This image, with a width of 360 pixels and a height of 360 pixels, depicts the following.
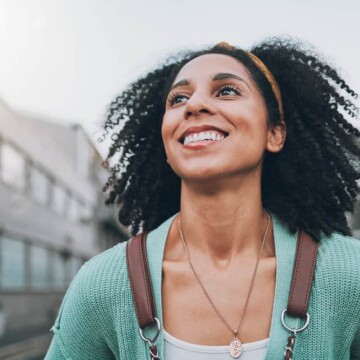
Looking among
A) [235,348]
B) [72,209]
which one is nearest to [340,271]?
[235,348]

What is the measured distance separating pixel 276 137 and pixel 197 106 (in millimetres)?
443

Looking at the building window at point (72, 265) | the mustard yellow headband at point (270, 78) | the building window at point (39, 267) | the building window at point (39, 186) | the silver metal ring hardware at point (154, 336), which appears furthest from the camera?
the building window at point (72, 265)

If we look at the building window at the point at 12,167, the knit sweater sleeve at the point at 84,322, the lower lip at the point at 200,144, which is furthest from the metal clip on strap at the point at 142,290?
the building window at the point at 12,167

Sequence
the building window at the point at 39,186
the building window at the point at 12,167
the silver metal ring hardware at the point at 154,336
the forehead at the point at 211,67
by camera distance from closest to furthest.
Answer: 1. the silver metal ring hardware at the point at 154,336
2. the forehead at the point at 211,67
3. the building window at the point at 12,167
4. the building window at the point at 39,186

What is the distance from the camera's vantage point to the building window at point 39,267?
29.9m

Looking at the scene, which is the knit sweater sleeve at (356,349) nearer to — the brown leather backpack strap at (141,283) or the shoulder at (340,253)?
the shoulder at (340,253)

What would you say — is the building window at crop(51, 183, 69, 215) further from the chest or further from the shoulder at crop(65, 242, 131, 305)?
the chest

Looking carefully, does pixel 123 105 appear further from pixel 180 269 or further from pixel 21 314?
pixel 21 314

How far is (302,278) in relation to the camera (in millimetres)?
2258

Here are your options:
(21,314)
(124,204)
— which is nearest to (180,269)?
(124,204)

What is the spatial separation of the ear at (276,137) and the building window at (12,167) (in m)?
23.3

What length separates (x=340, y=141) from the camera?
9.37ft

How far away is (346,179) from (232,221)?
0.59m

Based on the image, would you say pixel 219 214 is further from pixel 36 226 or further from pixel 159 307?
pixel 36 226
